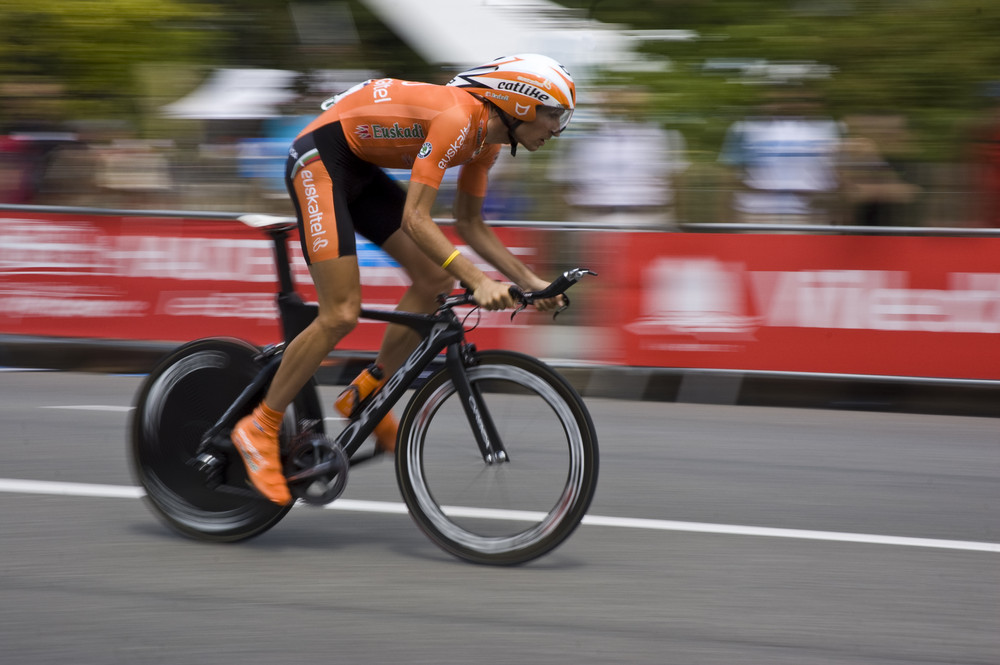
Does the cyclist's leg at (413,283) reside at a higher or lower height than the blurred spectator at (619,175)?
higher

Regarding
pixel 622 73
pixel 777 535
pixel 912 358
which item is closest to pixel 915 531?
pixel 777 535

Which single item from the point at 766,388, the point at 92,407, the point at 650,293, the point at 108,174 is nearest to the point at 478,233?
the point at 92,407

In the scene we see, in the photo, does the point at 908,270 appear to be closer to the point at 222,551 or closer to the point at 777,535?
the point at 777,535

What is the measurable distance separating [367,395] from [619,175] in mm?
5093

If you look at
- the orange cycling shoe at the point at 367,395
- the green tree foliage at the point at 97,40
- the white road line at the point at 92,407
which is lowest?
the green tree foliage at the point at 97,40

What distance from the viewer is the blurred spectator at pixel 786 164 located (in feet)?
29.1

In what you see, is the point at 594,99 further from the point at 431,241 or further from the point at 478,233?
the point at 431,241

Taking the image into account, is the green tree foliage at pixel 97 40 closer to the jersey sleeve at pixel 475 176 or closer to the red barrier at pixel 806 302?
the red barrier at pixel 806 302

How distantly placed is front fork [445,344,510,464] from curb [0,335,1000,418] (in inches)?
157

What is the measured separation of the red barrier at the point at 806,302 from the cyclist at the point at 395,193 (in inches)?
→ 150

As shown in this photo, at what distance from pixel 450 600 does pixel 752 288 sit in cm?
469

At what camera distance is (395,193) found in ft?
15.6

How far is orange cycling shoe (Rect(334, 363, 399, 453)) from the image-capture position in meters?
4.67

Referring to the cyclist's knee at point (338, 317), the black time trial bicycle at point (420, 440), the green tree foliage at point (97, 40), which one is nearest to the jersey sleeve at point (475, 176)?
the black time trial bicycle at point (420, 440)
